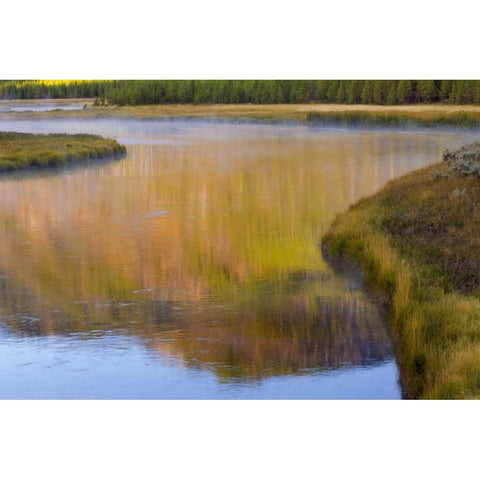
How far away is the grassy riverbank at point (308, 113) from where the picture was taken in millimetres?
12234

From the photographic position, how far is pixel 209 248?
12.5 m

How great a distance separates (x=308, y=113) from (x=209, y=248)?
2353 millimetres

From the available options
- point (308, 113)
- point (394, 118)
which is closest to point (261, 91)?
point (308, 113)

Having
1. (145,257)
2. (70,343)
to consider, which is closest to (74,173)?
(145,257)

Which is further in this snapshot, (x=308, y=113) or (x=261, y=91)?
(x=308, y=113)

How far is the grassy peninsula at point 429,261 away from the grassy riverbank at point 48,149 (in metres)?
3.74

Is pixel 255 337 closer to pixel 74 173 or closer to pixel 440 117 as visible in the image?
pixel 440 117

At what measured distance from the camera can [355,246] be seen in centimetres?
1185

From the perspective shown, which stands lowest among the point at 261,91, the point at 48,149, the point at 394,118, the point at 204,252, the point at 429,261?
A: the point at 204,252

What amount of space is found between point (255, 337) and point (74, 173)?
8804 millimetres

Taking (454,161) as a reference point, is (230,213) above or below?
below

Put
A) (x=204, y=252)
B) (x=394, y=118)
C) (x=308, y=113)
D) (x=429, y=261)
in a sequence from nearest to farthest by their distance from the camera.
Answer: (x=429, y=261), (x=204, y=252), (x=394, y=118), (x=308, y=113)

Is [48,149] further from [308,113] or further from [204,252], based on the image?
[308,113]

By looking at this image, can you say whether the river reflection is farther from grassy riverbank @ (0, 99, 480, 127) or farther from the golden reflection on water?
grassy riverbank @ (0, 99, 480, 127)
